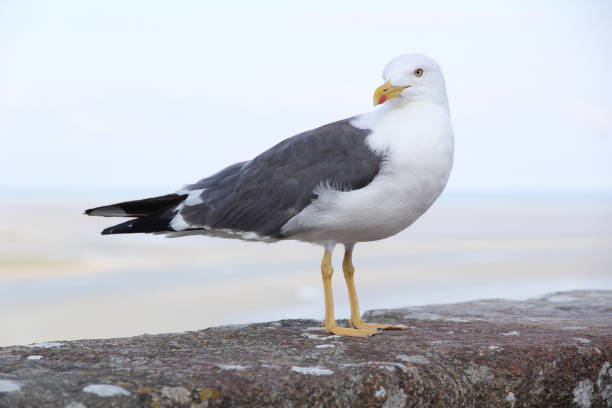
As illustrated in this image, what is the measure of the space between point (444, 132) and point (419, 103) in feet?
1.07

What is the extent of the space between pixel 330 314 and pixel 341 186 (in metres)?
1.00

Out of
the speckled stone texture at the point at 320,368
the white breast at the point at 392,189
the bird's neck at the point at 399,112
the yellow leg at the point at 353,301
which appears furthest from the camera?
the yellow leg at the point at 353,301

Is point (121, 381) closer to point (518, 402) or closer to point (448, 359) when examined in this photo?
point (448, 359)

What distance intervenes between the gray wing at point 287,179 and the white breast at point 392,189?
9 cm

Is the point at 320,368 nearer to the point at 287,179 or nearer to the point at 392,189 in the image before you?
the point at 392,189

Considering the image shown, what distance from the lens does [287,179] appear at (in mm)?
5285

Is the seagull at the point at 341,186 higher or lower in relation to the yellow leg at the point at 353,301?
higher

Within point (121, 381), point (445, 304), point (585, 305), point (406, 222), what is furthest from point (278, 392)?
point (585, 305)

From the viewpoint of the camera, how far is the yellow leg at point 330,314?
200 inches

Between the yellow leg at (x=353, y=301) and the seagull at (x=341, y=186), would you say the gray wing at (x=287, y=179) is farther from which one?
the yellow leg at (x=353, y=301)

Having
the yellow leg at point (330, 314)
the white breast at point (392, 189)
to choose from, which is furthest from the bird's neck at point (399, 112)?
Result: the yellow leg at point (330, 314)

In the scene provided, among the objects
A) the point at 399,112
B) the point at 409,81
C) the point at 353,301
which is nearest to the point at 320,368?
the point at 353,301

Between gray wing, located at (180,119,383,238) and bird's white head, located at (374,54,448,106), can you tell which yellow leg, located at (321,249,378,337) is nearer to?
gray wing, located at (180,119,383,238)

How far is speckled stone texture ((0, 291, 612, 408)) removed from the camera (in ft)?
11.1
